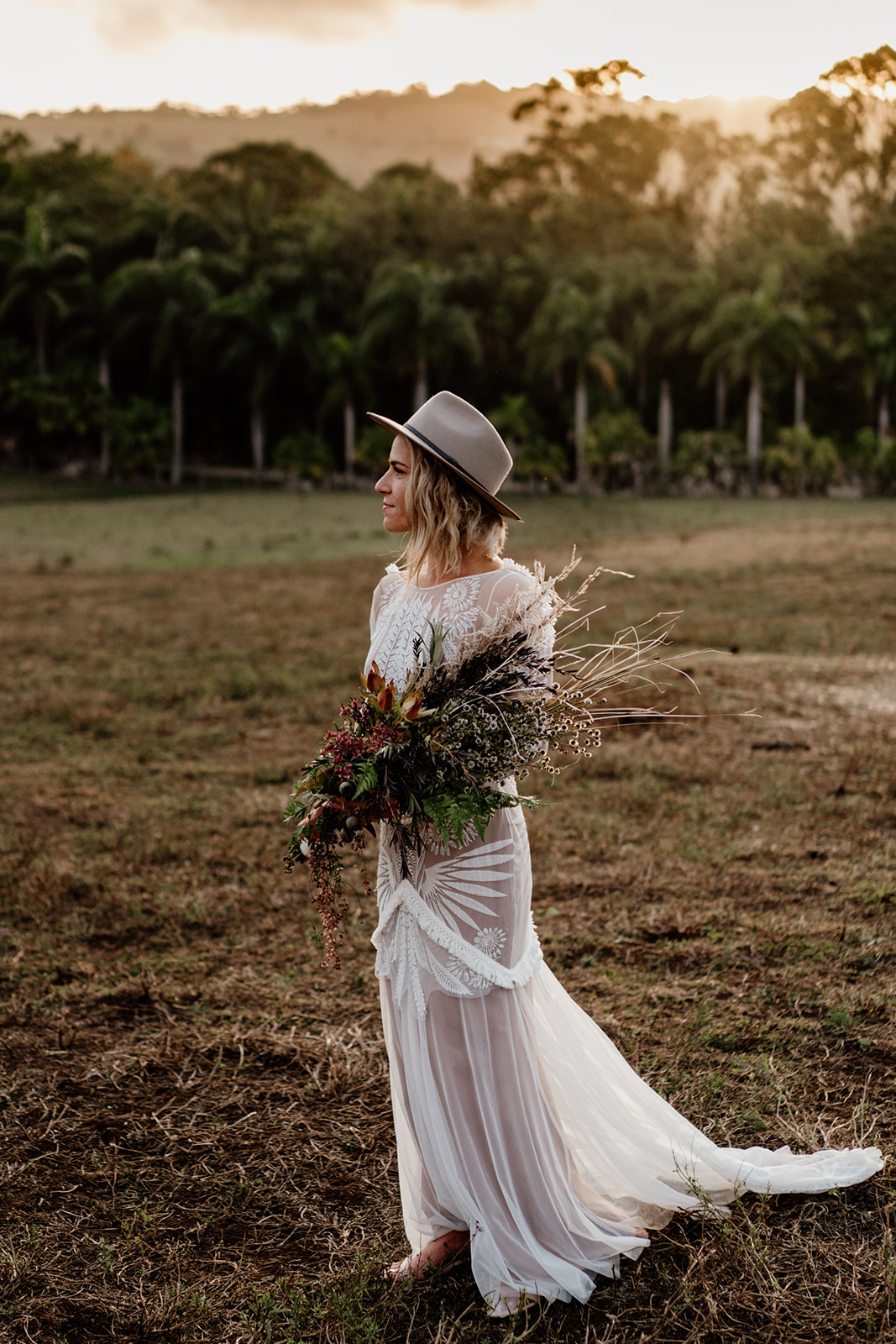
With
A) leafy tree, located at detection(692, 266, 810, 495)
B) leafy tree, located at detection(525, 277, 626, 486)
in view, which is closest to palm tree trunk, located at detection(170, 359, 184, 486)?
leafy tree, located at detection(525, 277, 626, 486)

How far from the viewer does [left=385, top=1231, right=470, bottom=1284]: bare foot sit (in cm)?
269

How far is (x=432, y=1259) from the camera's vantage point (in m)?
2.71

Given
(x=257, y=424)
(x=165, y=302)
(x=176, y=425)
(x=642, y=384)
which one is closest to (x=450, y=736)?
(x=176, y=425)

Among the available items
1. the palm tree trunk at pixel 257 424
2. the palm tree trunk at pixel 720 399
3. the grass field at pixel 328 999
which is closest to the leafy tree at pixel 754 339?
the palm tree trunk at pixel 720 399

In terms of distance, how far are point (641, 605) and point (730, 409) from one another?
33.2 meters

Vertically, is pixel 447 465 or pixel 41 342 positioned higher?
pixel 41 342

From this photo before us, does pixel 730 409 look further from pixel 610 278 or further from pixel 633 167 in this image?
pixel 633 167

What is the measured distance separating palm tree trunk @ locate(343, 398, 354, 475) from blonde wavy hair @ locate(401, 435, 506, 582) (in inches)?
1486

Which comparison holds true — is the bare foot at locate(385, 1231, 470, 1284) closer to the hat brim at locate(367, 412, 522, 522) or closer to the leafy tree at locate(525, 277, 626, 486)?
the hat brim at locate(367, 412, 522, 522)

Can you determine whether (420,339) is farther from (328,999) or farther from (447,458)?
(447,458)

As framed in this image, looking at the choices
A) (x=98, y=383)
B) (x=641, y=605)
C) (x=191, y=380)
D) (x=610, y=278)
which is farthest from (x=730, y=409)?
(x=641, y=605)

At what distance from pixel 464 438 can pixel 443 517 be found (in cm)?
18

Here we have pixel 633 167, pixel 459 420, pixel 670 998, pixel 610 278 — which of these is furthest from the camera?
pixel 633 167

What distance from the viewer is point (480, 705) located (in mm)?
2379
